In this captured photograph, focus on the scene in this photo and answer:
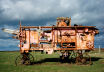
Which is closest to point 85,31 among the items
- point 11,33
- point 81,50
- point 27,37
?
point 81,50

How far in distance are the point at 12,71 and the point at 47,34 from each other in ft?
22.3

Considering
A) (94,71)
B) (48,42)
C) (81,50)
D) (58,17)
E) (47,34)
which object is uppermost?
(58,17)

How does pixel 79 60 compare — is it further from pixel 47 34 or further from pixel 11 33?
pixel 11 33

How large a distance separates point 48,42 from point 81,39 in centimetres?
451

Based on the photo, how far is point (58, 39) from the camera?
57.6ft

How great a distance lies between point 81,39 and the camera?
17.3 metres

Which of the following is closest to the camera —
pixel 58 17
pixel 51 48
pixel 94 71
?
pixel 94 71

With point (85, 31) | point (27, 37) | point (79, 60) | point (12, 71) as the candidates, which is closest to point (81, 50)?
point (79, 60)

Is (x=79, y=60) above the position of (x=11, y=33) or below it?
below

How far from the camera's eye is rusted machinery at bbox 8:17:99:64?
17219mm

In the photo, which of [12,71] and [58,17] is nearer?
[12,71]

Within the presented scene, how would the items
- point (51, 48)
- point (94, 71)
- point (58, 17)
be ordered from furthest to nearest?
point (58, 17), point (51, 48), point (94, 71)

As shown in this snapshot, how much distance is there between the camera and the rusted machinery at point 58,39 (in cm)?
1722

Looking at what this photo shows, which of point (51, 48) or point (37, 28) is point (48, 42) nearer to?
point (51, 48)
